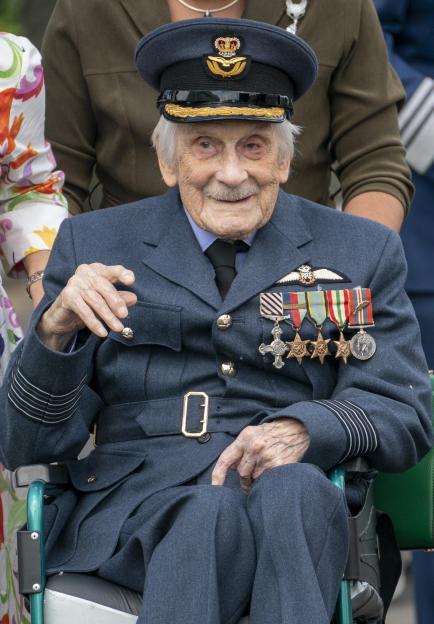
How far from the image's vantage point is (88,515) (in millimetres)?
4316

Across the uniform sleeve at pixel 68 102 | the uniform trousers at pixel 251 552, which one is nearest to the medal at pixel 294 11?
the uniform sleeve at pixel 68 102

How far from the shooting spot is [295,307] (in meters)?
4.43

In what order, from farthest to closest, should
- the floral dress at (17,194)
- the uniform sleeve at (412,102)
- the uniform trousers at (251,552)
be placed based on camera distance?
A: the uniform sleeve at (412,102) < the floral dress at (17,194) < the uniform trousers at (251,552)

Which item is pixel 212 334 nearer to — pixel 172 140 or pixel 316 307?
pixel 316 307

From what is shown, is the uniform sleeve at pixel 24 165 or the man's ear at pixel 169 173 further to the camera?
the uniform sleeve at pixel 24 165

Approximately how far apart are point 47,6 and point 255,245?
4003 mm

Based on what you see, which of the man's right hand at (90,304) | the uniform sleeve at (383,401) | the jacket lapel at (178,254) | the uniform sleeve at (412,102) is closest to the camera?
the man's right hand at (90,304)

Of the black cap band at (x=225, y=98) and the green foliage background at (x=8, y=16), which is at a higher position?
the black cap band at (x=225, y=98)

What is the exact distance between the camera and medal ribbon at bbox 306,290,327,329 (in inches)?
174

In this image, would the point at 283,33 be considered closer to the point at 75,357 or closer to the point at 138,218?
the point at 138,218

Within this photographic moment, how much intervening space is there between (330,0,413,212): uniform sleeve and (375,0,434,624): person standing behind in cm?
8

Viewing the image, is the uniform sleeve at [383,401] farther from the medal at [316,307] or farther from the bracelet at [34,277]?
the bracelet at [34,277]

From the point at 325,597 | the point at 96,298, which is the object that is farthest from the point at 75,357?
the point at 325,597

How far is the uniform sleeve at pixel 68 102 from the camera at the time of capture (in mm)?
5234
